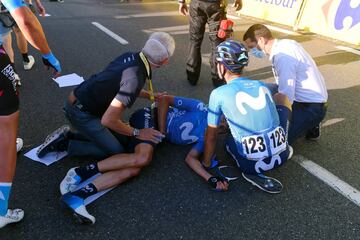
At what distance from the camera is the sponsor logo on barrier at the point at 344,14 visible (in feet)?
21.6

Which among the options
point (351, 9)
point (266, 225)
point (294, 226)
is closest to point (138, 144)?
point (266, 225)

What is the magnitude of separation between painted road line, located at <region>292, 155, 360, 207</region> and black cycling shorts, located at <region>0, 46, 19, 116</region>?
97.1 inches

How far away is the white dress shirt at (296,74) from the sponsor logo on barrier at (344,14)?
4476mm

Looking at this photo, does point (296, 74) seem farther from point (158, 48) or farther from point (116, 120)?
point (116, 120)

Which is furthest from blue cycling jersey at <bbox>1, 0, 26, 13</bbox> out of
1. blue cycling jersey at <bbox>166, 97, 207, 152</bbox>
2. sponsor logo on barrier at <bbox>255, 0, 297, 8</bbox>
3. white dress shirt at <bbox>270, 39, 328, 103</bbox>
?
sponsor logo on barrier at <bbox>255, 0, 297, 8</bbox>

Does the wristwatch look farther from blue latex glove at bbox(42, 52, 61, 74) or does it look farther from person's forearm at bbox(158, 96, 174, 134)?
blue latex glove at bbox(42, 52, 61, 74)

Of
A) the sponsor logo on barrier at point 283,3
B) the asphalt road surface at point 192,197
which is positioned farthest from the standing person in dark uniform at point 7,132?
the sponsor logo on barrier at point 283,3

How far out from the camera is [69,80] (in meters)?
4.75

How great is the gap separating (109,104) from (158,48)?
641mm

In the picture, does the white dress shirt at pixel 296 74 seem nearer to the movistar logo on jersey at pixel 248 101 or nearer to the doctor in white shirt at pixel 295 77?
the doctor in white shirt at pixel 295 77

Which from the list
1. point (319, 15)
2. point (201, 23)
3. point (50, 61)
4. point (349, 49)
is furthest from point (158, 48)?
point (319, 15)

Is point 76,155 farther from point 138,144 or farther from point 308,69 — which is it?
point 308,69

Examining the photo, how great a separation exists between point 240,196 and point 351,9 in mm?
5789

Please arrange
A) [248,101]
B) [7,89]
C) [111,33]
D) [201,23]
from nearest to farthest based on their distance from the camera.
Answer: [7,89] → [248,101] → [201,23] → [111,33]
